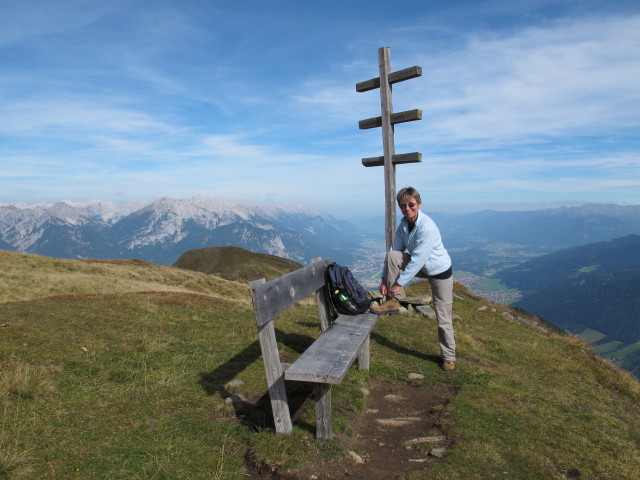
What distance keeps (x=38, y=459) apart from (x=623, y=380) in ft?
37.7

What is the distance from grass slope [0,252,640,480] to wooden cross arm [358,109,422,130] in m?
5.81

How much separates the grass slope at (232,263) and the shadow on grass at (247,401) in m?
63.5

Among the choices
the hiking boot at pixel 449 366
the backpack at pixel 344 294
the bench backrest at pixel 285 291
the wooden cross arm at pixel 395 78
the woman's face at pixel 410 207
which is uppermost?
the wooden cross arm at pixel 395 78

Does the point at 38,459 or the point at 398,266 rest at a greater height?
the point at 398,266

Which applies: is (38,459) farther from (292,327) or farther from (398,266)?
(292,327)

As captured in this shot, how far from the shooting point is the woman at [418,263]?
289 inches

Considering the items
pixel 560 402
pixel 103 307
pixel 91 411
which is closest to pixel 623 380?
pixel 560 402

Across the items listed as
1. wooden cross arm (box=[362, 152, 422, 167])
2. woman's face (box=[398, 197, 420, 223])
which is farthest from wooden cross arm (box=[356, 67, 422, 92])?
woman's face (box=[398, 197, 420, 223])

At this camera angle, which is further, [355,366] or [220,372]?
[355,366]

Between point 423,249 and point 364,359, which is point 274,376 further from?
point 423,249

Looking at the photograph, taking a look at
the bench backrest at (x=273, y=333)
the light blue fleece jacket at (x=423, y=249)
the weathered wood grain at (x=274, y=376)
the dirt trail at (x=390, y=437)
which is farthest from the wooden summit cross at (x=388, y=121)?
the weathered wood grain at (x=274, y=376)

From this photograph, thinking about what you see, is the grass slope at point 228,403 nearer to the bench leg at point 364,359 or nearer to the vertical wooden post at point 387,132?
the bench leg at point 364,359

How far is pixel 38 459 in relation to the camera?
427 cm

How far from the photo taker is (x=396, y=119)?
10.7 m
